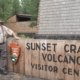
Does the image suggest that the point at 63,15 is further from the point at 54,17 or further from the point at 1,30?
the point at 1,30

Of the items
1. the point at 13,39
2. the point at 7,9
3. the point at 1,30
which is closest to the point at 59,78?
the point at 13,39

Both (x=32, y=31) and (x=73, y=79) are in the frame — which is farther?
(x=32, y=31)

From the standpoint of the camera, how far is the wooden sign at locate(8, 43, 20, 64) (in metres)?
3.05

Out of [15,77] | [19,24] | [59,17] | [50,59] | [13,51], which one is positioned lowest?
[15,77]

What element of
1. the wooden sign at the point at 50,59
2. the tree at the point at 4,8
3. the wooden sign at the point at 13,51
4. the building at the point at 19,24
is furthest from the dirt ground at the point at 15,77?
the tree at the point at 4,8

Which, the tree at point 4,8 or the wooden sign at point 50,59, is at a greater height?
the tree at point 4,8

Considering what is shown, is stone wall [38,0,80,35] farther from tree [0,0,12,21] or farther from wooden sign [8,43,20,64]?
tree [0,0,12,21]

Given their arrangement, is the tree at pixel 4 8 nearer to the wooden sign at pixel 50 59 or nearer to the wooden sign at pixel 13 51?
the wooden sign at pixel 13 51

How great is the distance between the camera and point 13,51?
3.09m

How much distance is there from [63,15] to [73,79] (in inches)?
195

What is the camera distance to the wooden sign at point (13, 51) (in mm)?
3046

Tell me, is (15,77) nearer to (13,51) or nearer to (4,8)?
(13,51)

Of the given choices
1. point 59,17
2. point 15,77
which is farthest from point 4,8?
point 15,77

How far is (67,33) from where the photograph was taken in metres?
6.78
